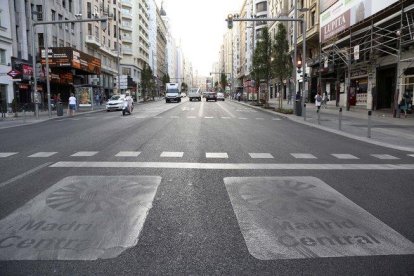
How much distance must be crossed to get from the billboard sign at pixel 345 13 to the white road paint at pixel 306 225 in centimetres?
2013

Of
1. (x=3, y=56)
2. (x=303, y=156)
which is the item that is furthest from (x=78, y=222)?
(x=3, y=56)

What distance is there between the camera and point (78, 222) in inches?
180

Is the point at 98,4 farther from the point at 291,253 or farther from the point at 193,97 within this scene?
the point at 291,253

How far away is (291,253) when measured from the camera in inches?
147

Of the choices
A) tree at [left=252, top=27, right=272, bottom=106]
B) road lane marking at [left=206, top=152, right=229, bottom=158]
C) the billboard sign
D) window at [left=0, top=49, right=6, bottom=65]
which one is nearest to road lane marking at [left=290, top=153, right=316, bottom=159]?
road lane marking at [left=206, top=152, right=229, bottom=158]

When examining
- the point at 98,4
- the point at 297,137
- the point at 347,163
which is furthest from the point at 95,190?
the point at 98,4

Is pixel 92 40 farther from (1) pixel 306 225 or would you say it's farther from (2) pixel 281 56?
(1) pixel 306 225

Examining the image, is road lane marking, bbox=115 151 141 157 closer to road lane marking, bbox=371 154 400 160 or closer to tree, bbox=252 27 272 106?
road lane marking, bbox=371 154 400 160

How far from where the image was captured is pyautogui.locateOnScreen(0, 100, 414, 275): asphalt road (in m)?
3.55

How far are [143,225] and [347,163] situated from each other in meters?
5.73

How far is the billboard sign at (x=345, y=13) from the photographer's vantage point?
24016 millimetres

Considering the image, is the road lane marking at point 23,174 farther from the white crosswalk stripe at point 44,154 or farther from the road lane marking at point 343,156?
the road lane marking at point 343,156

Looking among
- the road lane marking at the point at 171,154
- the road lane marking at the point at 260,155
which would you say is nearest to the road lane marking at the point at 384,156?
the road lane marking at the point at 260,155

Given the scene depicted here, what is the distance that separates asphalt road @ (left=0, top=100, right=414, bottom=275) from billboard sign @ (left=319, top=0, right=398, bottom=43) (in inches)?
705
